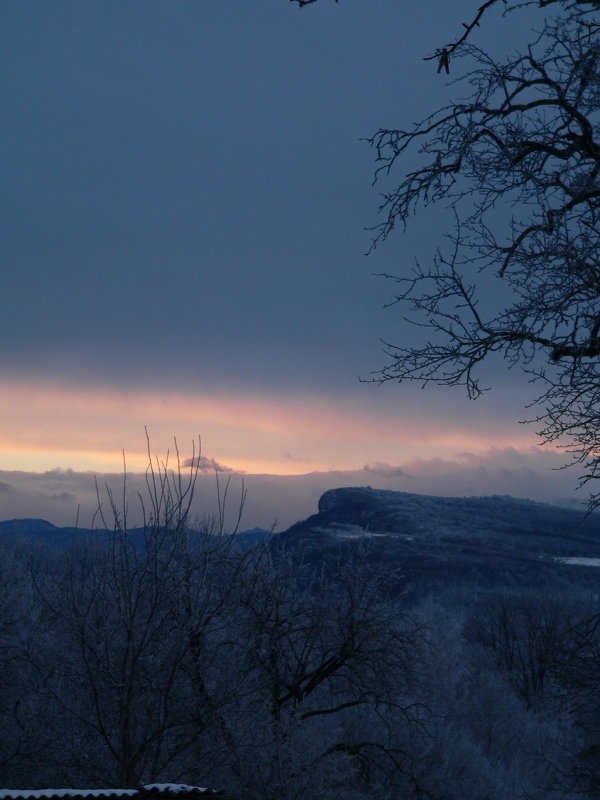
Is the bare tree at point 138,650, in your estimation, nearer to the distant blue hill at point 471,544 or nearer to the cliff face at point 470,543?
the distant blue hill at point 471,544

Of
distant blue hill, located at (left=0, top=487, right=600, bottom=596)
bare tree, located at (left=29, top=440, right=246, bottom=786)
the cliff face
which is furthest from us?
the cliff face

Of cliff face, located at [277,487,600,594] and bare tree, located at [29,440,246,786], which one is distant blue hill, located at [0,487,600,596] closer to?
cliff face, located at [277,487,600,594]

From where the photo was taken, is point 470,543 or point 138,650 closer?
point 138,650

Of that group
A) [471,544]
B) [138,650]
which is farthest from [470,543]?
[138,650]

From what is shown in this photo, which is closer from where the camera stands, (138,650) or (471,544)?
(138,650)

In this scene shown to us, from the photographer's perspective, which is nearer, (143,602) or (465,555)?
(143,602)

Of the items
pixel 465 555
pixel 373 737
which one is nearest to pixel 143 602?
pixel 373 737

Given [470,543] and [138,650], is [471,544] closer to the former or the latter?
[470,543]

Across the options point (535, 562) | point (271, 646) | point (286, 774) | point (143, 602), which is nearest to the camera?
point (143, 602)

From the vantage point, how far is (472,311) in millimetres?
8594

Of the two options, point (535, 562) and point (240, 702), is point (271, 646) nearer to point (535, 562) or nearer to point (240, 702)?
point (240, 702)

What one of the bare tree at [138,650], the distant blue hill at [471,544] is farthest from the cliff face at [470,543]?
the bare tree at [138,650]

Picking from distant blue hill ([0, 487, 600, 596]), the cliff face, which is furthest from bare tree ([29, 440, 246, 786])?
the cliff face

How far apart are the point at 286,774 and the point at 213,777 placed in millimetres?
2164
